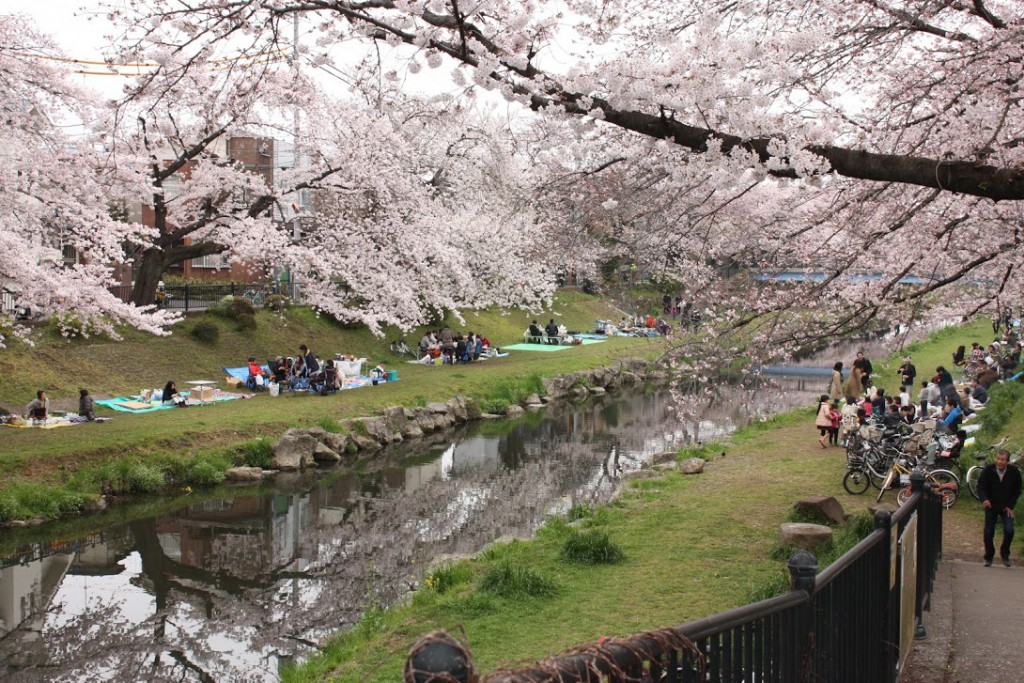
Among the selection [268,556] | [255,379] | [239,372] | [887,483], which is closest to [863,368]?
[887,483]

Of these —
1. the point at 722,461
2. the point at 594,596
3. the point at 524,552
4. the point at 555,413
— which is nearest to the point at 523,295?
the point at 555,413

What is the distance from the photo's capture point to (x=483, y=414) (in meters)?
21.4

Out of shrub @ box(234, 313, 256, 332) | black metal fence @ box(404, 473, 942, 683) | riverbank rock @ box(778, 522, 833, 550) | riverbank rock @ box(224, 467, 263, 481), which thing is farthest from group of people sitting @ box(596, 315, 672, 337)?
black metal fence @ box(404, 473, 942, 683)

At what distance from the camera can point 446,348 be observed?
2638cm

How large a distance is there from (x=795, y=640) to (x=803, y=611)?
0.36 feet

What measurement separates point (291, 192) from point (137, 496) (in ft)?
27.7

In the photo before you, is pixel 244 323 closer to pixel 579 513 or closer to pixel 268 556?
pixel 268 556

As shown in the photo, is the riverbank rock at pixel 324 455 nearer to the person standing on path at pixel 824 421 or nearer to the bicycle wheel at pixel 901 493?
the person standing on path at pixel 824 421

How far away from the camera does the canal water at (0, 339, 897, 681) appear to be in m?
8.70

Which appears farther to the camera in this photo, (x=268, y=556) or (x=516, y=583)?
(x=268, y=556)

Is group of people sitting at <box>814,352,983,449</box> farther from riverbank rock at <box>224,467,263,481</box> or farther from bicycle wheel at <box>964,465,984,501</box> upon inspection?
riverbank rock at <box>224,467,263,481</box>

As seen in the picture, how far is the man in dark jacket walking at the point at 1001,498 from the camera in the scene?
820 cm

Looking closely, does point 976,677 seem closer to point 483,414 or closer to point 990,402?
point 990,402

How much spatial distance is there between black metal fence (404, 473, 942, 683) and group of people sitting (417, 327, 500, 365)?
68.3 ft
